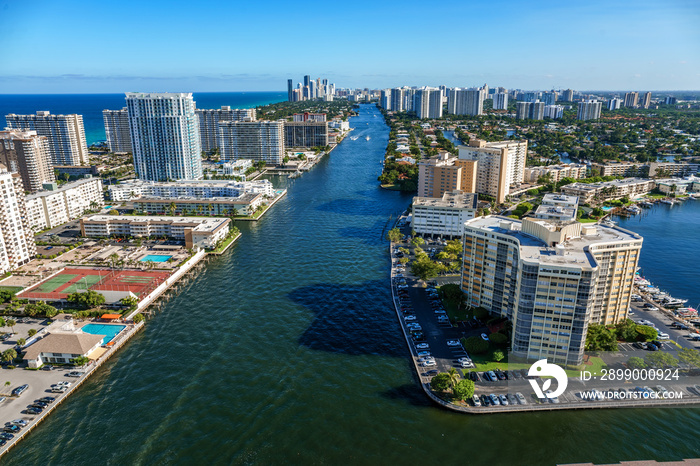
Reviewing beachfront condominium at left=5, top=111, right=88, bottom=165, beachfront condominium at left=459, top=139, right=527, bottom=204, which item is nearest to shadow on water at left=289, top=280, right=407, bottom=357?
beachfront condominium at left=459, top=139, right=527, bottom=204

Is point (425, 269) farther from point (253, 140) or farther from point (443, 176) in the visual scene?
point (253, 140)

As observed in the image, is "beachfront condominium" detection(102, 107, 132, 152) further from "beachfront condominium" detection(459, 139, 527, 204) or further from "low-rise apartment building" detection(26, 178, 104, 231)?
"beachfront condominium" detection(459, 139, 527, 204)

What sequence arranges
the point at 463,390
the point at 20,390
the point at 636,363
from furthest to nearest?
the point at 636,363 → the point at 20,390 → the point at 463,390

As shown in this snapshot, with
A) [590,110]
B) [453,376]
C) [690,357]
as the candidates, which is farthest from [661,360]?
[590,110]

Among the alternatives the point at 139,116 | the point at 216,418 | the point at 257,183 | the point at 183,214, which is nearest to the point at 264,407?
the point at 216,418

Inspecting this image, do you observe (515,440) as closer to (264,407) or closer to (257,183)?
(264,407)

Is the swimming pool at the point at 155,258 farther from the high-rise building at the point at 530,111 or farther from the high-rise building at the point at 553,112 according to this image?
the high-rise building at the point at 553,112

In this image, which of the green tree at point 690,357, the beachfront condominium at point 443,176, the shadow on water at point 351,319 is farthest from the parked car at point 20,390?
the beachfront condominium at point 443,176
